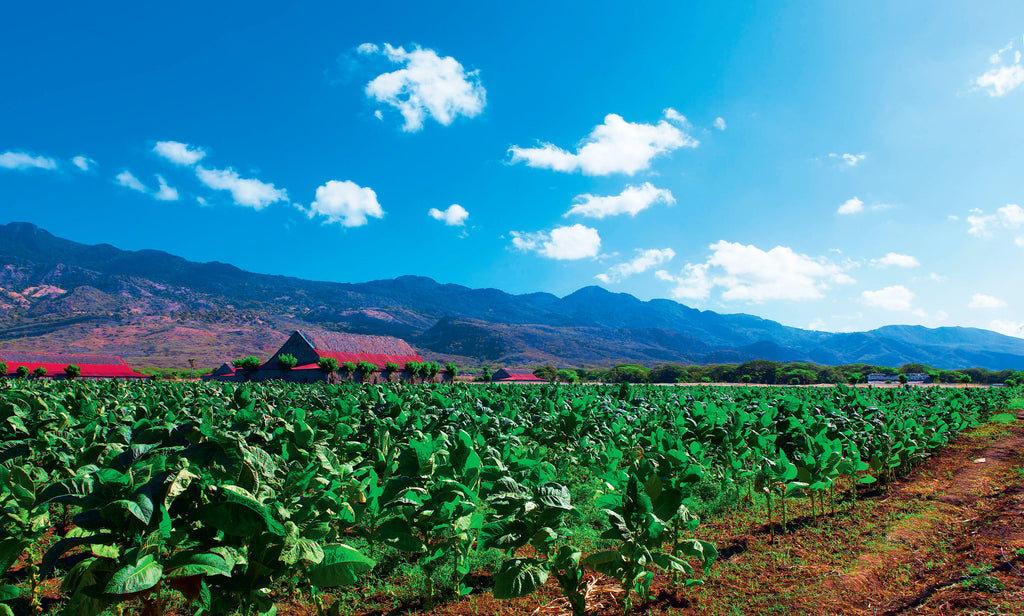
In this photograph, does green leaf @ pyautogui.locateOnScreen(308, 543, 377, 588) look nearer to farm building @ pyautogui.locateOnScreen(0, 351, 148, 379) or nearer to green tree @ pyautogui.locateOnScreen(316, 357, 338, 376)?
green tree @ pyautogui.locateOnScreen(316, 357, 338, 376)

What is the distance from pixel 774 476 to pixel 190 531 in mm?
6954

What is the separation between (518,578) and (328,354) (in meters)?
81.6

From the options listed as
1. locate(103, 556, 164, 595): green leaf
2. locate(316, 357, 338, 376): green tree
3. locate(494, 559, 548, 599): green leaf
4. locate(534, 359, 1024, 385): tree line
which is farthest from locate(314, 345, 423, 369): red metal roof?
locate(103, 556, 164, 595): green leaf

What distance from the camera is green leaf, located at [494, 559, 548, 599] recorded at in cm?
346

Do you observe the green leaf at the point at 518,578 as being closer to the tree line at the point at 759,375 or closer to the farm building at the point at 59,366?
the farm building at the point at 59,366

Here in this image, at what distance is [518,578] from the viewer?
3.54 meters

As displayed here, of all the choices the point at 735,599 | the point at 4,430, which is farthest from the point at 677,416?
the point at 4,430

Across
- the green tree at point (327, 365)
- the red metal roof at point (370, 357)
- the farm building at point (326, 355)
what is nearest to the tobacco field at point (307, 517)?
the green tree at point (327, 365)

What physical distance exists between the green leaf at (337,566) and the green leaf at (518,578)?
41.9 inches

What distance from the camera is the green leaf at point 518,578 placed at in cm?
346

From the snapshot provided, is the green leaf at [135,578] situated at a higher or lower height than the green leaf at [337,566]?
higher

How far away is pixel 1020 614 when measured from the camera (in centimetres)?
430

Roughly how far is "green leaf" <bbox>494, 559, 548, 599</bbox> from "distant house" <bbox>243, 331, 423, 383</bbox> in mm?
68377

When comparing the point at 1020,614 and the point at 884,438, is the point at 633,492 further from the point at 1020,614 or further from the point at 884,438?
the point at 884,438
